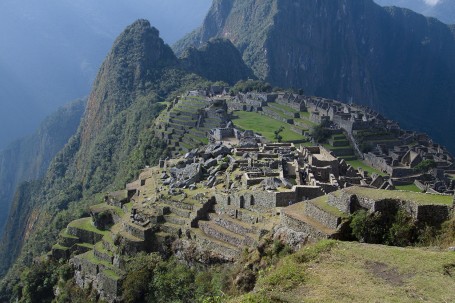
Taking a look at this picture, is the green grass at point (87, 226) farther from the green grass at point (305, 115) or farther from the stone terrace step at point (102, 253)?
the green grass at point (305, 115)

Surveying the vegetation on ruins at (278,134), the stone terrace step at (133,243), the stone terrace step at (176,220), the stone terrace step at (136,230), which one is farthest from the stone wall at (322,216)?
the vegetation on ruins at (278,134)

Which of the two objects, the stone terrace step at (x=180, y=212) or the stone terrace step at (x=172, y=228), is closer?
the stone terrace step at (x=172, y=228)

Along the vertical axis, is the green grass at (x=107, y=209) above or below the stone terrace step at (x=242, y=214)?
below

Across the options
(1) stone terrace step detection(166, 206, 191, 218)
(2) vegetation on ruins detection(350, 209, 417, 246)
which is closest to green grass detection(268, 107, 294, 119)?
(1) stone terrace step detection(166, 206, 191, 218)

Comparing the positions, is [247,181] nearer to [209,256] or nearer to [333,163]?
[209,256]

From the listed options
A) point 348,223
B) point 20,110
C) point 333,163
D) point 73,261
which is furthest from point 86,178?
point 20,110

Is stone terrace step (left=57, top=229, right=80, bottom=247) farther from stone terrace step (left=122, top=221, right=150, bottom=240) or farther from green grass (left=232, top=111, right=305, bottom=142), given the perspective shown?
green grass (left=232, top=111, right=305, bottom=142)

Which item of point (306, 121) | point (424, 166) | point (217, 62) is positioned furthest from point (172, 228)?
point (217, 62)
